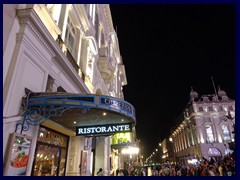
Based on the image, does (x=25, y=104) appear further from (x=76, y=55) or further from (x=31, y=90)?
(x=76, y=55)

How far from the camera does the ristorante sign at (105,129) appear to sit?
829 centimetres

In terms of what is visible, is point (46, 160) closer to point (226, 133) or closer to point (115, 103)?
point (115, 103)

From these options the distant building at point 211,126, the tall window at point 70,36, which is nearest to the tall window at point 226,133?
the distant building at point 211,126

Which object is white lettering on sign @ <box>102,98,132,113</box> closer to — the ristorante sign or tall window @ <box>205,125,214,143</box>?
the ristorante sign

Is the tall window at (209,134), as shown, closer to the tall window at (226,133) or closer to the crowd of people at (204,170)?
the tall window at (226,133)

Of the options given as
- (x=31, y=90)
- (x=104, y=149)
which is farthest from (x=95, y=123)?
(x=104, y=149)

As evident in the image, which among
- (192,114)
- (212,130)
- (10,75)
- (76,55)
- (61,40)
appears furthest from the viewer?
(192,114)

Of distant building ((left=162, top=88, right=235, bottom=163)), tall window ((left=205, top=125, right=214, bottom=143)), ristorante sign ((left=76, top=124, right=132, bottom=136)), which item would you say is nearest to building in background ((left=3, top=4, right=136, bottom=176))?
ristorante sign ((left=76, top=124, right=132, bottom=136))

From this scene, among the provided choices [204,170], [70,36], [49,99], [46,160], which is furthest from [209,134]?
[49,99]

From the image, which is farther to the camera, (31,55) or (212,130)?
(212,130)

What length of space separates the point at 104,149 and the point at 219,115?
46.5 m

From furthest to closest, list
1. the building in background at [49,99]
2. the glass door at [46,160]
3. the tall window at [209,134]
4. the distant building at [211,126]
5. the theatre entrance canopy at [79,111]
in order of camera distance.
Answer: the tall window at [209,134] < the distant building at [211,126] < the glass door at [46,160] < the theatre entrance canopy at [79,111] < the building in background at [49,99]

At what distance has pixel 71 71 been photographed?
917 cm

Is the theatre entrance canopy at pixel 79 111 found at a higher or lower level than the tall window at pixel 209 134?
lower
